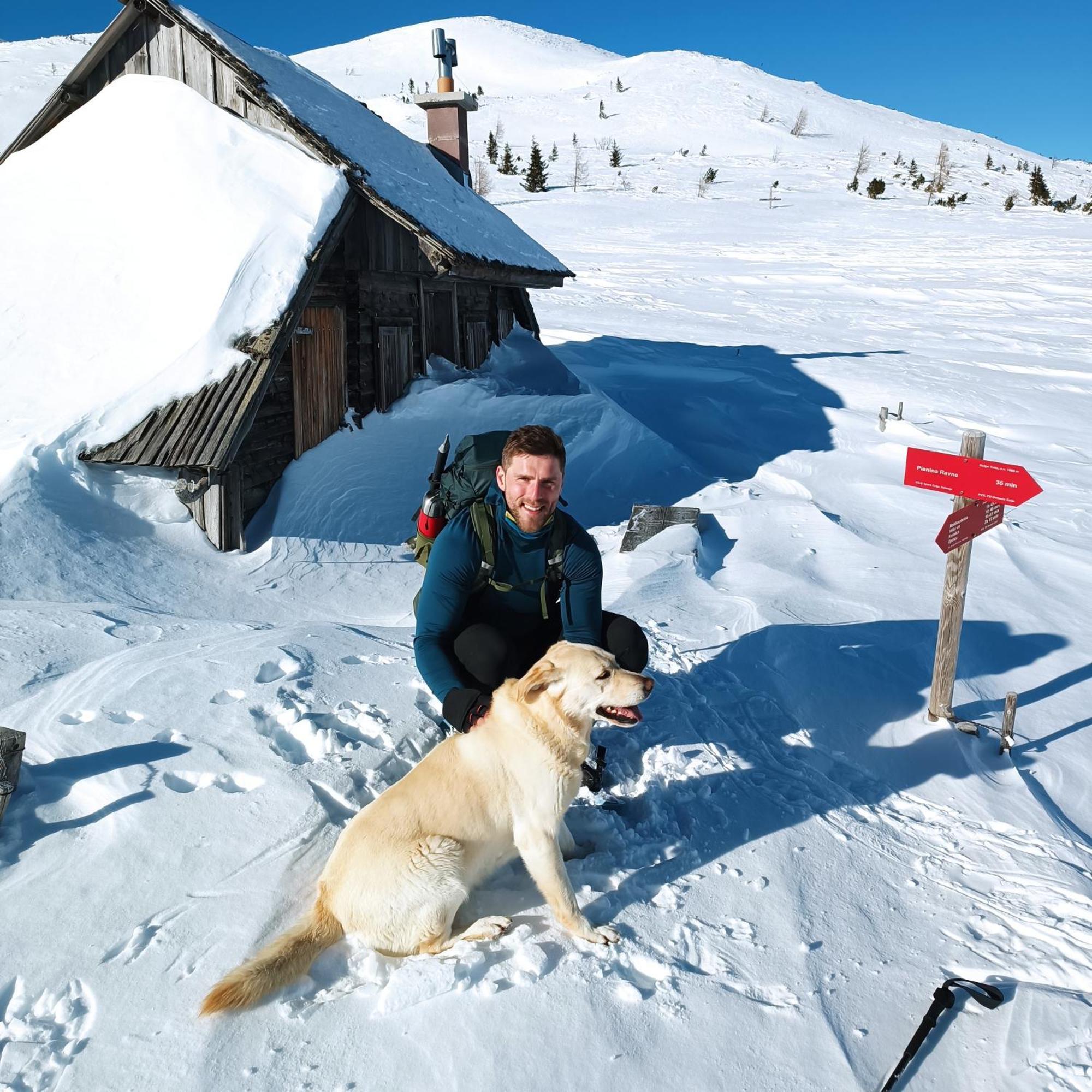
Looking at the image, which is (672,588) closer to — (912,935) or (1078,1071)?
Result: (912,935)

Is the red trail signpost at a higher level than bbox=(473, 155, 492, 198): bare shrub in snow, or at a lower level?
lower

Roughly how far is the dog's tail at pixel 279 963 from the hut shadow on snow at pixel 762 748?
63 centimetres

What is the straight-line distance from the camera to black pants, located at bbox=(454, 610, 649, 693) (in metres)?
3.55

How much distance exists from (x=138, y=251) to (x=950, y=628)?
796 cm

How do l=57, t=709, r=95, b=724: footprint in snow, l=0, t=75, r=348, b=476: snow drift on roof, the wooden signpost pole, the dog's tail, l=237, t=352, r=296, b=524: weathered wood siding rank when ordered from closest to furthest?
the dog's tail
l=57, t=709, r=95, b=724: footprint in snow
the wooden signpost pole
l=0, t=75, r=348, b=476: snow drift on roof
l=237, t=352, r=296, b=524: weathered wood siding

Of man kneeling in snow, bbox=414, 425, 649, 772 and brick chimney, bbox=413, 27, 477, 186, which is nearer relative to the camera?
man kneeling in snow, bbox=414, 425, 649, 772

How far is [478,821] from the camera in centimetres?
291

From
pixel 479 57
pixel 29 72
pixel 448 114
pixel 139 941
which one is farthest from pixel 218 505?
pixel 479 57

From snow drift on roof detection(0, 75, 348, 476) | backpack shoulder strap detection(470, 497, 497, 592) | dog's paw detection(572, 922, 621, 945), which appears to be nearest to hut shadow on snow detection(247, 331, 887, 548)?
snow drift on roof detection(0, 75, 348, 476)

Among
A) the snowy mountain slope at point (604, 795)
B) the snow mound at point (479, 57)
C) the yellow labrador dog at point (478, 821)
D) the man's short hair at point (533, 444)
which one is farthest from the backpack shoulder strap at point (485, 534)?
the snow mound at point (479, 57)

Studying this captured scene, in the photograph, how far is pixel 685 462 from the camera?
11.6m

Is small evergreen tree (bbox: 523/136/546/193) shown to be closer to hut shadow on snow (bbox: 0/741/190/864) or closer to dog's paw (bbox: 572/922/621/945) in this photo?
hut shadow on snow (bbox: 0/741/190/864)

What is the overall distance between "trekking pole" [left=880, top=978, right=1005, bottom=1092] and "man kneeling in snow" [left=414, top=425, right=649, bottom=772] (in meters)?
1.68

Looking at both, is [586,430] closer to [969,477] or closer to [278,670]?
[969,477]
